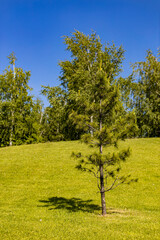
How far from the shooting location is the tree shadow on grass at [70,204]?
43.3 feet

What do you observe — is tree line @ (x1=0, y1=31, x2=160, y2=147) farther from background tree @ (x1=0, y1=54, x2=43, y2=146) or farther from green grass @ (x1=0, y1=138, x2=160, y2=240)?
green grass @ (x1=0, y1=138, x2=160, y2=240)

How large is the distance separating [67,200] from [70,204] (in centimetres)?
89

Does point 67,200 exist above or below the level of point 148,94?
below

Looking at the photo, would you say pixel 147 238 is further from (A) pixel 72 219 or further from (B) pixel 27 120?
(B) pixel 27 120

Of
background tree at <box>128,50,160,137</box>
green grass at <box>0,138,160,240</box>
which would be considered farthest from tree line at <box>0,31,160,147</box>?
A: green grass at <box>0,138,160,240</box>

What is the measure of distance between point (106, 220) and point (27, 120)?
32.3m

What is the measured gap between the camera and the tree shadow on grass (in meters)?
13.2

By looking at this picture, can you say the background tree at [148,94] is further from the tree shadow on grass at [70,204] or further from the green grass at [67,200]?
the tree shadow on grass at [70,204]

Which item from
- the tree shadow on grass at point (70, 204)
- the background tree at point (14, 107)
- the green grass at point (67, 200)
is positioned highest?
the background tree at point (14, 107)

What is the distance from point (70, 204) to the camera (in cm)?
1416

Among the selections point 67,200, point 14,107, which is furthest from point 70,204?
Result: point 14,107

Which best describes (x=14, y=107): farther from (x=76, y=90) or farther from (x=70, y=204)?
(x=70, y=204)

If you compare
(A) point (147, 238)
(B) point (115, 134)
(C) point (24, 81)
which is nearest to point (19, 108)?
(C) point (24, 81)

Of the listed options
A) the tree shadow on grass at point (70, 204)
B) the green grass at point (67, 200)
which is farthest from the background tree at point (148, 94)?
the tree shadow on grass at point (70, 204)
